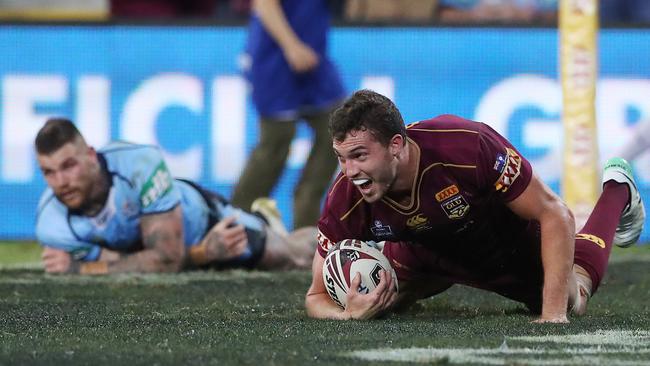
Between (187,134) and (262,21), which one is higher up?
(262,21)

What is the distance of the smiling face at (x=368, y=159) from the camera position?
5938 millimetres

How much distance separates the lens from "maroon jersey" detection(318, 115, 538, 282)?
608cm

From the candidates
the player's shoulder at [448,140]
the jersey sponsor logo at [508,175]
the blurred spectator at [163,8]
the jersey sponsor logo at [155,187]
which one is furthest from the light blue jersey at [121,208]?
the blurred spectator at [163,8]

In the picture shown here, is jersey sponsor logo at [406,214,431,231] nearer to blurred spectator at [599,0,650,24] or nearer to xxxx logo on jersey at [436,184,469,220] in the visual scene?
xxxx logo on jersey at [436,184,469,220]

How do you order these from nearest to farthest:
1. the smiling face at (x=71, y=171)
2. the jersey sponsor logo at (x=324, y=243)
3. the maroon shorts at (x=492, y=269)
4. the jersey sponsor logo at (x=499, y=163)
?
the jersey sponsor logo at (x=499, y=163) < the jersey sponsor logo at (x=324, y=243) < the maroon shorts at (x=492, y=269) < the smiling face at (x=71, y=171)

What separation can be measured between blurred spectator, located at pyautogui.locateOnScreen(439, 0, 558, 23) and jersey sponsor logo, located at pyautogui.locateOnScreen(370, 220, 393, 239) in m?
6.13

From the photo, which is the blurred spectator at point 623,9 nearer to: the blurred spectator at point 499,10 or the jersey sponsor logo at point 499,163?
the blurred spectator at point 499,10

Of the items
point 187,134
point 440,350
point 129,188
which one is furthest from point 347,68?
point 440,350

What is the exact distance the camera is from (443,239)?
645 centimetres

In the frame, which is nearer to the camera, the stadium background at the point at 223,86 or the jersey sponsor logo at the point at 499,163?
the jersey sponsor logo at the point at 499,163

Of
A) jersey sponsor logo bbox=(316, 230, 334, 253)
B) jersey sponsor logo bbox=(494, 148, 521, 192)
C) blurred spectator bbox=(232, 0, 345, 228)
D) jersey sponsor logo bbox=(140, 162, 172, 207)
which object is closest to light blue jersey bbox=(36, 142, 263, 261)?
jersey sponsor logo bbox=(140, 162, 172, 207)

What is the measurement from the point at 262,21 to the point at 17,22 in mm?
2552

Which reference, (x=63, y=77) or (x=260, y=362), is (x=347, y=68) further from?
(x=260, y=362)

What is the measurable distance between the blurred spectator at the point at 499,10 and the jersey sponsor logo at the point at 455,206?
6.21 metres
